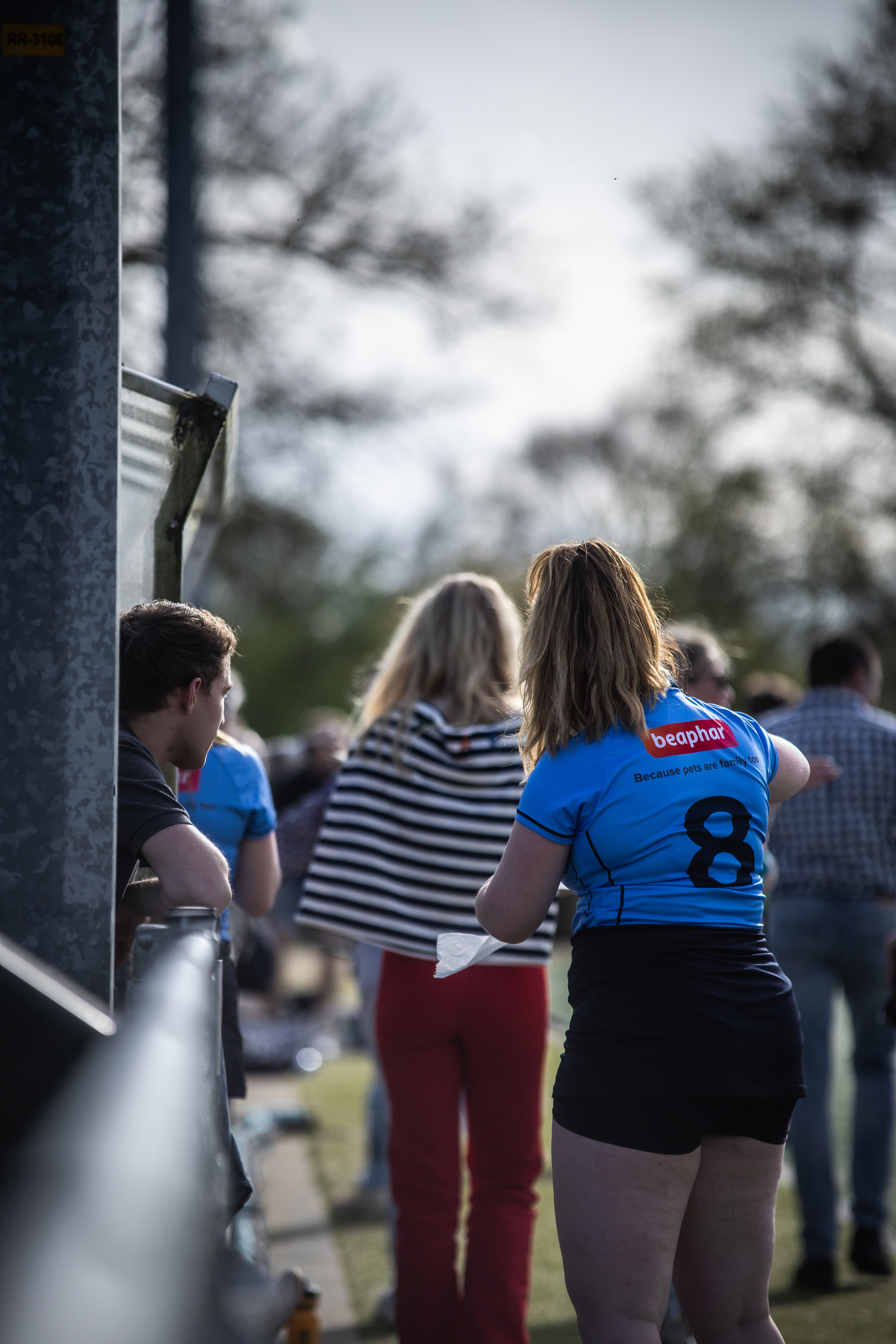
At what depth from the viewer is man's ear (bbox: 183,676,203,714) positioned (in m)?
2.22

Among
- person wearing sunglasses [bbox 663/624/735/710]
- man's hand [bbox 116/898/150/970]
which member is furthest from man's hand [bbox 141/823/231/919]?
person wearing sunglasses [bbox 663/624/735/710]

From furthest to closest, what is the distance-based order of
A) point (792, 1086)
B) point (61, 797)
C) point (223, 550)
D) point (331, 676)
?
point (331, 676) < point (223, 550) < point (792, 1086) < point (61, 797)

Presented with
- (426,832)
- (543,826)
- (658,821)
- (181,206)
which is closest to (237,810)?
(426,832)

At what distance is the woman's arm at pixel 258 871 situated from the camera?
283 centimetres

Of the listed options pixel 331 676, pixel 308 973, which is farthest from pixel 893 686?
pixel 331 676

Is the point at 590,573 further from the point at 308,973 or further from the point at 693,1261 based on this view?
the point at 308,973

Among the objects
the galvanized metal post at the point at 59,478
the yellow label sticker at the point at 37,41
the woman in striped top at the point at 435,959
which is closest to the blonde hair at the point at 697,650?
the woman in striped top at the point at 435,959

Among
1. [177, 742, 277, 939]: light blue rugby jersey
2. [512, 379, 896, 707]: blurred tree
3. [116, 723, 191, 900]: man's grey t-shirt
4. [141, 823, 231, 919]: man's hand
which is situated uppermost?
[116, 723, 191, 900]: man's grey t-shirt

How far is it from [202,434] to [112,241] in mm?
735

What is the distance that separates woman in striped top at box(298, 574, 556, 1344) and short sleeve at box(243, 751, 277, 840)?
32cm

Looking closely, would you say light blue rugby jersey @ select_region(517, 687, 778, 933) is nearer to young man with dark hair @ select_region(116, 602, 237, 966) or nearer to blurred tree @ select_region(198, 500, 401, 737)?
young man with dark hair @ select_region(116, 602, 237, 966)

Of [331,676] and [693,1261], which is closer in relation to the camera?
[693,1261]

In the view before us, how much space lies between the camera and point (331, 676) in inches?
1141

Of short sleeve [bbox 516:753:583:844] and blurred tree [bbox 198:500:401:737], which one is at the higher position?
short sleeve [bbox 516:753:583:844]
